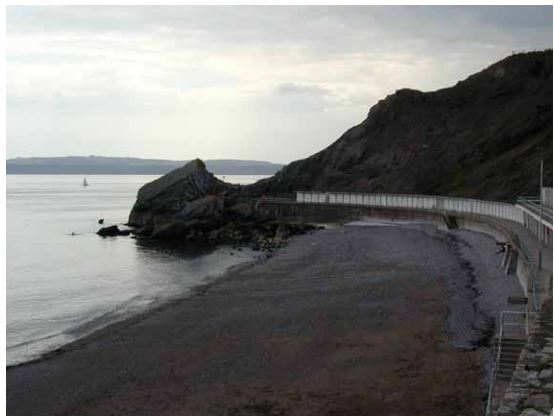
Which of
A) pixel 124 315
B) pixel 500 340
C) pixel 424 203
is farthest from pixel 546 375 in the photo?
pixel 424 203

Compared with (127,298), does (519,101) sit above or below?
above

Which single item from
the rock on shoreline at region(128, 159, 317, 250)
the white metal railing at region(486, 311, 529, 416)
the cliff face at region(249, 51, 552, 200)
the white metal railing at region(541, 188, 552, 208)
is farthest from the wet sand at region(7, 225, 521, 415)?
the cliff face at region(249, 51, 552, 200)

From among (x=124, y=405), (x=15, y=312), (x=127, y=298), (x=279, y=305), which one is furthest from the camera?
(x=127, y=298)

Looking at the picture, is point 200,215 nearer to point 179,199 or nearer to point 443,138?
point 179,199

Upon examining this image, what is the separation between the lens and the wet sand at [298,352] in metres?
18.4

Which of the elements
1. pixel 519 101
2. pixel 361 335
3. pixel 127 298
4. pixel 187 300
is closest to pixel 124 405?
pixel 361 335

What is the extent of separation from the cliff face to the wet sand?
132 ft

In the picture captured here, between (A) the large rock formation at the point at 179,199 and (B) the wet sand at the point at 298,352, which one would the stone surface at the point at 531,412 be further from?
(A) the large rock formation at the point at 179,199

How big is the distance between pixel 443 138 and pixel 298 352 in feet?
220

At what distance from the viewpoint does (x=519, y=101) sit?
82875 mm

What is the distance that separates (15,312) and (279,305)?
12710 mm

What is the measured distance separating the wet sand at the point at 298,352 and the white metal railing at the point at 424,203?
12.5 metres

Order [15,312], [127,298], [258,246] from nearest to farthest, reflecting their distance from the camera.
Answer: [15,312]
[127,298]
[258,246]

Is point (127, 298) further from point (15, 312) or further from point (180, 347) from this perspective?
point (180, 347)
